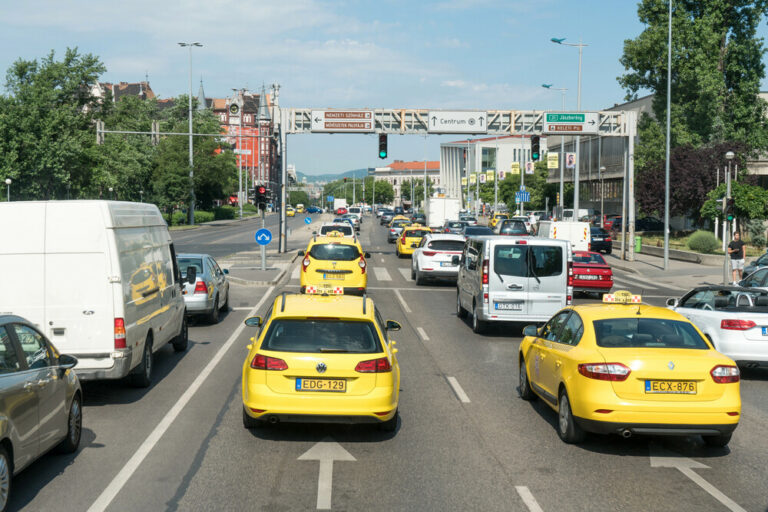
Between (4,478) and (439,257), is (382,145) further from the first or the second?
(4,478)

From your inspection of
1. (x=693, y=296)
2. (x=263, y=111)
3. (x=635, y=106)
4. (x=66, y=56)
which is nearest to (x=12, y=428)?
(x=693, y=296)

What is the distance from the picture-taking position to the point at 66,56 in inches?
2613

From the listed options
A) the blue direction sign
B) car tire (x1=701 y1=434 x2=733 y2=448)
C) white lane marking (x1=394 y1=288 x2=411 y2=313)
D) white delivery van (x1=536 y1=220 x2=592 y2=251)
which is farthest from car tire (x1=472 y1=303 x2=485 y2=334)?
white delivery van (x1=536 y1=220 x2=592 y2=251)

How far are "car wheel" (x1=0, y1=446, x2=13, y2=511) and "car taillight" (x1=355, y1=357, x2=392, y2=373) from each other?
3282mm

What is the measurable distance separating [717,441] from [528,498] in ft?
8.94

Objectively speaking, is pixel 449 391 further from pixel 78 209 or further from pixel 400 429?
pixel 78 209

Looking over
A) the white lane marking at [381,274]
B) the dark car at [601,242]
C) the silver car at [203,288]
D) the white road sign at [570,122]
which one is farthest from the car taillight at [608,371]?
the dark car at [601,242]

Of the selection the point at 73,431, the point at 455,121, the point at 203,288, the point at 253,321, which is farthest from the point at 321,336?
the point at 455,121

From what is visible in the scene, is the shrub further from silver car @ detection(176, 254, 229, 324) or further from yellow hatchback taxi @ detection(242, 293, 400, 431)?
yellow hatchback taxi @ detection(242, 293, 400, 431)

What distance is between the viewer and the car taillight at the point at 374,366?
815 centimetres

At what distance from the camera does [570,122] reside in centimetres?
4062

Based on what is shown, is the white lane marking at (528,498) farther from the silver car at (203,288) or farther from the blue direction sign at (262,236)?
the blue direction sign at (262,236)

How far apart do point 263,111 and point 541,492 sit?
7665 inches

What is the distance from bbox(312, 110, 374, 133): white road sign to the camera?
39.5 metres
